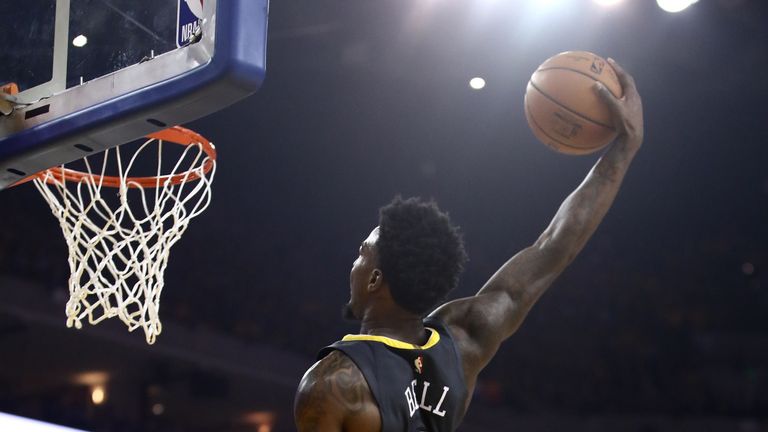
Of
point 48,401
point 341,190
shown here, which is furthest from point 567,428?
point 48,401

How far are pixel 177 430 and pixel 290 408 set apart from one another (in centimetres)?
88

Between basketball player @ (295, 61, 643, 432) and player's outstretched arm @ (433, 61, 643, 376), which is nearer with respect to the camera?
basketball player @ (295, 61, 643, 432)

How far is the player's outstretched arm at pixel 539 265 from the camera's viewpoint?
2197 millimetres

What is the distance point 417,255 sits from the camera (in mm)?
2053

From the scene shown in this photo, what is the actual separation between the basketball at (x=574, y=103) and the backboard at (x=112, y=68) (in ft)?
3.29

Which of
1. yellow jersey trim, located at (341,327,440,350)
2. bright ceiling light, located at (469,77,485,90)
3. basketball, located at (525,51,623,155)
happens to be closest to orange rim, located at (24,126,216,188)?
basketball, located at (525,51,623,155)

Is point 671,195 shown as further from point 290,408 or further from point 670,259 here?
point 290,408

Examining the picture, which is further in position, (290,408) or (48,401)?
(290,408)

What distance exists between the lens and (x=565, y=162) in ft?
25.0

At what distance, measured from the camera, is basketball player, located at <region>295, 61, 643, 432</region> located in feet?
5.91

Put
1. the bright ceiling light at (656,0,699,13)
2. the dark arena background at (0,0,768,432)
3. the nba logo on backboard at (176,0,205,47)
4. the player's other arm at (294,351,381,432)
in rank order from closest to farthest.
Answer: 1. the player's other arm at (294,351,381,432)
2. the nba logo on backboard at (176,0,205,47)
3. the bright ceiling light at (656,0,699,13)
4. the dark arena background at (0,0,768,432)

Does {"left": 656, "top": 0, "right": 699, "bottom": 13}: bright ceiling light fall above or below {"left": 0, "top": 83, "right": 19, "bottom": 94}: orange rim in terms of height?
above

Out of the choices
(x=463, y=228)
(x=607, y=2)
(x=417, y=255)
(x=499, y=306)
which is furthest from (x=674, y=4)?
(x=417, y=255)

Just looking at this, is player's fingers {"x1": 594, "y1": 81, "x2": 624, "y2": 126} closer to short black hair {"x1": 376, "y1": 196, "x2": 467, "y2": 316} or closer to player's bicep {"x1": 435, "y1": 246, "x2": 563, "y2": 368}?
player's bicep {"x1": 435, "y1": 246, "x2": 563, "y2": 368}
